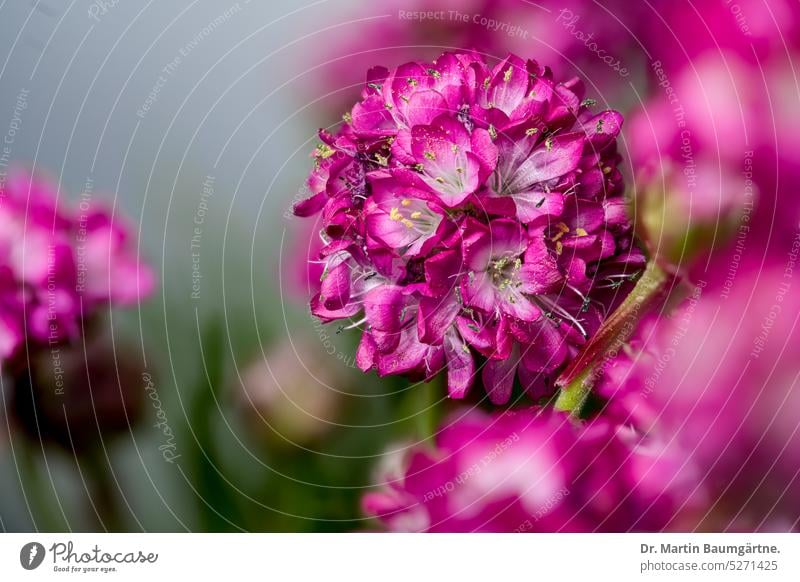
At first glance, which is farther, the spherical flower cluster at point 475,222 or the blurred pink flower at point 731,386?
the blurred pink flower at point 731,386

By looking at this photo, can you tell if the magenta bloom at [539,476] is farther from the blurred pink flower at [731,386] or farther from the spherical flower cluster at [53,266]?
the spherical flower cluster at [53,266]

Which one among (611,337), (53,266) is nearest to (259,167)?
(53,266)

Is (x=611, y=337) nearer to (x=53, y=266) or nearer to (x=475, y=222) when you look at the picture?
(x=475, y=222)

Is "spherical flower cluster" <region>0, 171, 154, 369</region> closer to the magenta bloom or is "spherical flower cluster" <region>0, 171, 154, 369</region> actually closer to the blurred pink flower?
the magenta bloom

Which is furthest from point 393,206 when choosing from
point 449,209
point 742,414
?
point 742,414

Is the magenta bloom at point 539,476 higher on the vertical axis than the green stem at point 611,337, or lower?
lower

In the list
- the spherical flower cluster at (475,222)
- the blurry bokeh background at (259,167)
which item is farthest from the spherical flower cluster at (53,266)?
the spherical flower cluster at (475,222)
